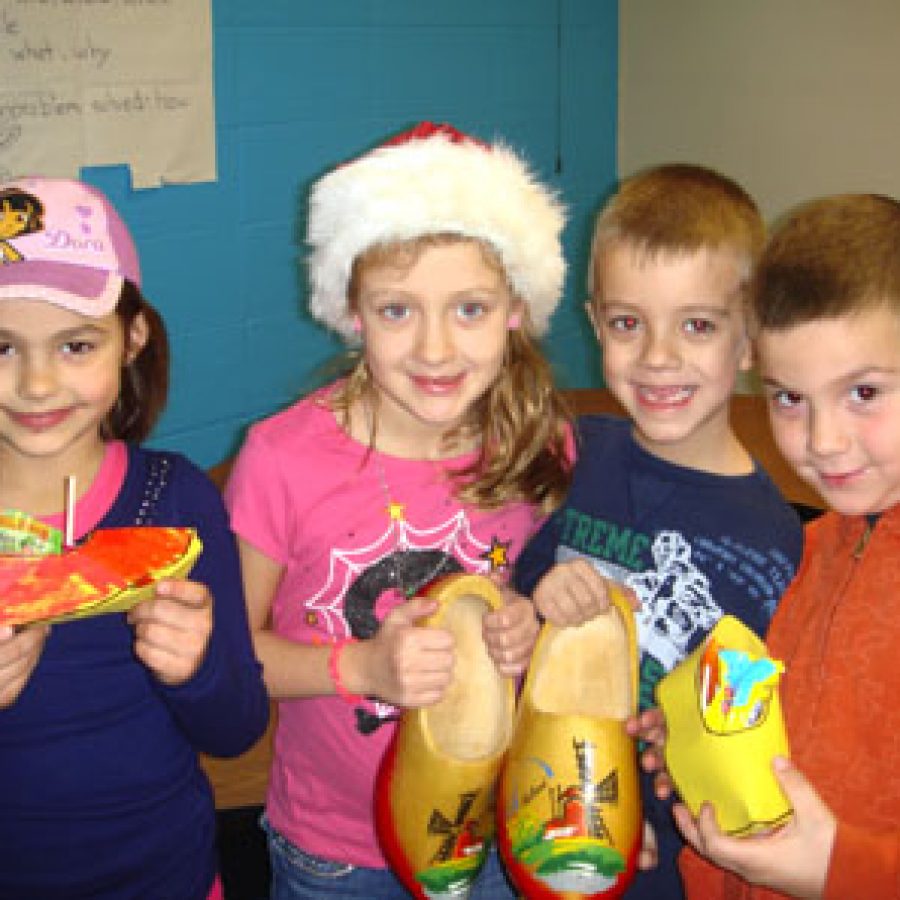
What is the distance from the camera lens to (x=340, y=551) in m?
1.44

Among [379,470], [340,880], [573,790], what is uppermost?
[379,470]

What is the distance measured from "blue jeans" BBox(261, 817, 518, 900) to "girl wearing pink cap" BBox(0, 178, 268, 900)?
0.16 metres

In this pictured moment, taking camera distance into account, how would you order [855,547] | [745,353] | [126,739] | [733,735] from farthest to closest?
[745,353], [126,739], [855,547], [733,735]

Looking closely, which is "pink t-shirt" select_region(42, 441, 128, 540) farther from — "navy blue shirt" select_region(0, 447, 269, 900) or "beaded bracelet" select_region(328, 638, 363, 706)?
"beaded bracelet" select_region(328, 638, 363, 706)

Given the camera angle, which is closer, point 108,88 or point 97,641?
point 97,641

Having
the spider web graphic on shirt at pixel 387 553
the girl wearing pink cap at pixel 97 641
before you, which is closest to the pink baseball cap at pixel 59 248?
the girl wearing pink cap at pixel 97 641

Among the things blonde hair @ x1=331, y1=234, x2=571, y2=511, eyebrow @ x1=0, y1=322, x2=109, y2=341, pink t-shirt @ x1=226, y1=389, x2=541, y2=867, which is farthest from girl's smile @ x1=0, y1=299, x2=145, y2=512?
blonde hair @ x1=331, y1=234, x2=571, y2=511

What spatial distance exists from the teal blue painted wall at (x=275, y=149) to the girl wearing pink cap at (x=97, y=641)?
2.05 metres

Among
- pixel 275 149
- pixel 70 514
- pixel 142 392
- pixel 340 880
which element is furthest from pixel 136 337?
pixel 275 149

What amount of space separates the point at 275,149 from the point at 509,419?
2.40 meters

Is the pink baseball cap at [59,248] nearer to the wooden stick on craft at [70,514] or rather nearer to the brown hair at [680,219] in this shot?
the wooden stick on craft at [70,514]

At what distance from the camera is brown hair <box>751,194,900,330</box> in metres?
1.08

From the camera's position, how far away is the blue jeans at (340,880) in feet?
4.76

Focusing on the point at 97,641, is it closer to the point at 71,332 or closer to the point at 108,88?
the point at 71,332
